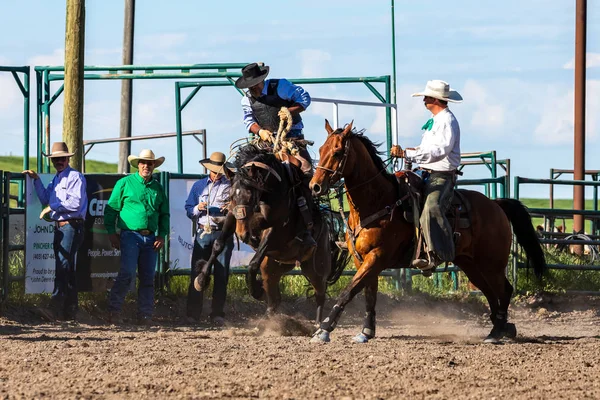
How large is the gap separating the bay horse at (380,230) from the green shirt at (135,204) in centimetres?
319

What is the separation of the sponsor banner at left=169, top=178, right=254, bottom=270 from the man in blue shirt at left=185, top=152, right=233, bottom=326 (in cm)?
50

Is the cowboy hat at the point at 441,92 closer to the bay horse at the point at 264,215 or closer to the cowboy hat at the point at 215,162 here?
the bay horse at the point at 264,215

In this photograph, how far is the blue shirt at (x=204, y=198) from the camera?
12.9 m

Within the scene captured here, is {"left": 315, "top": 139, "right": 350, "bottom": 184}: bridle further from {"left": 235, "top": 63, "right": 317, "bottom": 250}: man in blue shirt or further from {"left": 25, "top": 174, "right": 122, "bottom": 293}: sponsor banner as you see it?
{"left": 25, "top": 174, "right": 122, "bottom": 293}: sponsor banner

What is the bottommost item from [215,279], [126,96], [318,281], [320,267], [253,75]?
[215,279]

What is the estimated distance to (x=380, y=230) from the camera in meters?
10.0

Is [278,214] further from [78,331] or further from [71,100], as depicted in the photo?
[71,100]

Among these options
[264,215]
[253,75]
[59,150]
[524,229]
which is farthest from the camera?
[59,150]

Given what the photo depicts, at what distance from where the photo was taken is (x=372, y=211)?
10047 millimetres

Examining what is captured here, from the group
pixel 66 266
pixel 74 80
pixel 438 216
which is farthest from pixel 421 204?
pixel 74 80

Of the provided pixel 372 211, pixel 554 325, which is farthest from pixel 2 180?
pixel 554 325

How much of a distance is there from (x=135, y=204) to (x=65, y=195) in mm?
801

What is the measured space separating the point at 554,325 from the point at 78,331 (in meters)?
6.11

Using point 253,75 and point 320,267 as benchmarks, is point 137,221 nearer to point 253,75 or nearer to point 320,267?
point 320,267
